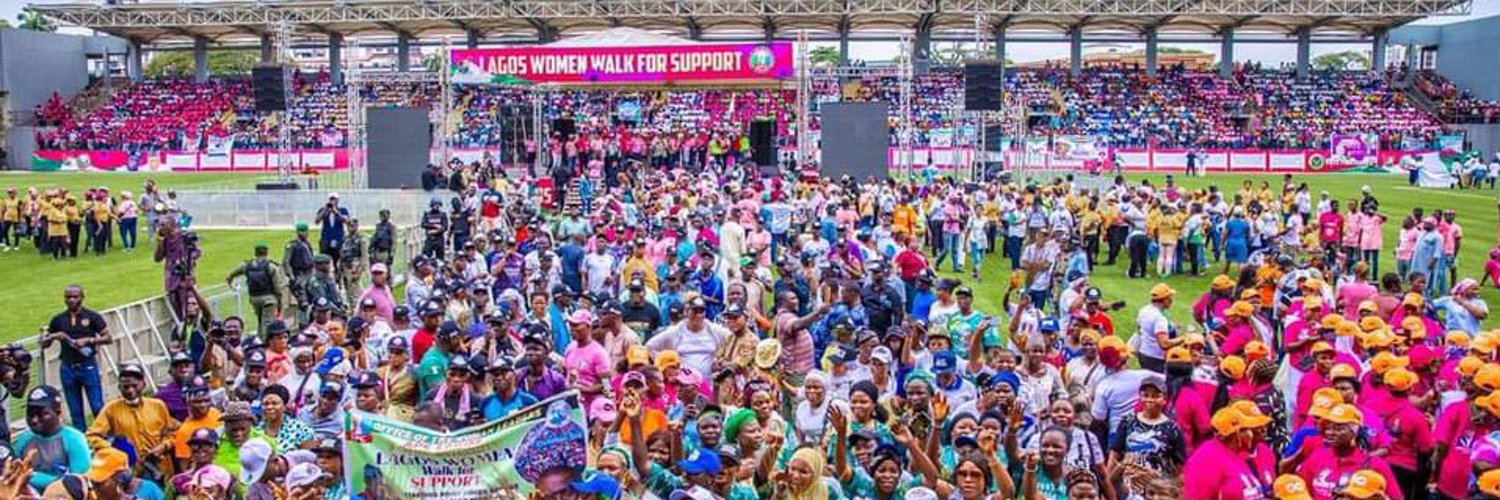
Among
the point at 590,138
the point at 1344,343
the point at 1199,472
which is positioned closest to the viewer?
the point at 1199,472

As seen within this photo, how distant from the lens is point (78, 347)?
11.4 m

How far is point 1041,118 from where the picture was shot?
54219 millimetres

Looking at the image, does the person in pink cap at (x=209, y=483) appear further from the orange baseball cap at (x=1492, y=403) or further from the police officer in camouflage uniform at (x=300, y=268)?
the police officer in camouflage uniform at (x=300, y=268)

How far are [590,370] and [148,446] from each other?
2.67m

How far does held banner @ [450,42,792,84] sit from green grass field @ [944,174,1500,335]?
9.25 m

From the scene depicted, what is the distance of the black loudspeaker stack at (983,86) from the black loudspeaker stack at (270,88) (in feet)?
50.5

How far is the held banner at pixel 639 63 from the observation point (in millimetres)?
31281

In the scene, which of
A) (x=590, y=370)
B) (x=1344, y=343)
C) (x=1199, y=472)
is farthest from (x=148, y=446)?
(x=1344, y=343)

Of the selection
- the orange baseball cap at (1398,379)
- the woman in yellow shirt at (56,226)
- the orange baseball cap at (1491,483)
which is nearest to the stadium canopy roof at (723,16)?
the woman in yellow shirt at (56,226)

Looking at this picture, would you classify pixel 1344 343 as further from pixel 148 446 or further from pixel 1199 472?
pixel 148 446

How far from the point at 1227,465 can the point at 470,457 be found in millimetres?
3553

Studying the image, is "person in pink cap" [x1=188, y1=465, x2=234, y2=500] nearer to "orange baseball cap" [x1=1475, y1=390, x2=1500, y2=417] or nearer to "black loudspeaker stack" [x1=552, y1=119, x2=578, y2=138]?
"orange baseball cap" [x1=1475, y1=390, x2=1500, y2=417]

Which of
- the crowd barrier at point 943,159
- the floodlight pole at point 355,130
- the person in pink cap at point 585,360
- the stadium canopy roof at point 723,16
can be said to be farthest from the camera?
the stadium canopy roof at point 723,16

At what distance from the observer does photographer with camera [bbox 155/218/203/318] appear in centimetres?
1388
